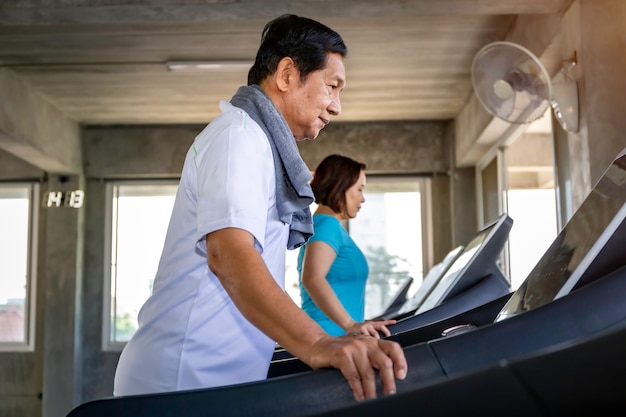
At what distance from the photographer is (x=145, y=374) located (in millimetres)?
1204

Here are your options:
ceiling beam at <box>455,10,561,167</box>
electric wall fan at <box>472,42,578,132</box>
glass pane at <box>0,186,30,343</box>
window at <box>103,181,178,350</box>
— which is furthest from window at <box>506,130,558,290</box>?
glass pane at <box>0,186,30,343</box>

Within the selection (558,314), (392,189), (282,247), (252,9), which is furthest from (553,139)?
(558,314)

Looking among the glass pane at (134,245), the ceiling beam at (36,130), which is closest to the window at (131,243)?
the glass pane at (134,245)

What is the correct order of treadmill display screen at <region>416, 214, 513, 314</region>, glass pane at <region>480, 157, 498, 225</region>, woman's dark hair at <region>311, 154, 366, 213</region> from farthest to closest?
glass pane at <region>480, 157, 498, 225</region>, woman's dark hair at <region>311, 154, 366, 213</region>, treadmill display screen at <region>416, 214, 513, 314</region>

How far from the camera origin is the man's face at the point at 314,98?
1387mm

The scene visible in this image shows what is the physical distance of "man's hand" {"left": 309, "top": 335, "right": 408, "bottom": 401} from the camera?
80cm

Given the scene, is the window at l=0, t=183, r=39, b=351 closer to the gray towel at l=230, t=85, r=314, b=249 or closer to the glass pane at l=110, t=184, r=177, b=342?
the glass pane at l=110, t=184, r=177, b=342

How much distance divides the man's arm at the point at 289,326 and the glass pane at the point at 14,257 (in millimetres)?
9155

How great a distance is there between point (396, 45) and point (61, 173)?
4.44 meters

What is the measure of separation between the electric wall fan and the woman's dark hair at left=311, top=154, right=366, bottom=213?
1575mm

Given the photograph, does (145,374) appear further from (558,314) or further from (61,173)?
(61,173)

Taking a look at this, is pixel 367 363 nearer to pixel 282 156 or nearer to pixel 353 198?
pixel 282 156

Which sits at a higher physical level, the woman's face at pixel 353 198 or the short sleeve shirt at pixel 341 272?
the woman's face at pixel 353 198

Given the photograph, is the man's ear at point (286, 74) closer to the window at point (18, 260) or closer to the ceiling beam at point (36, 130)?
the ceiling beam at point (36, 130)
